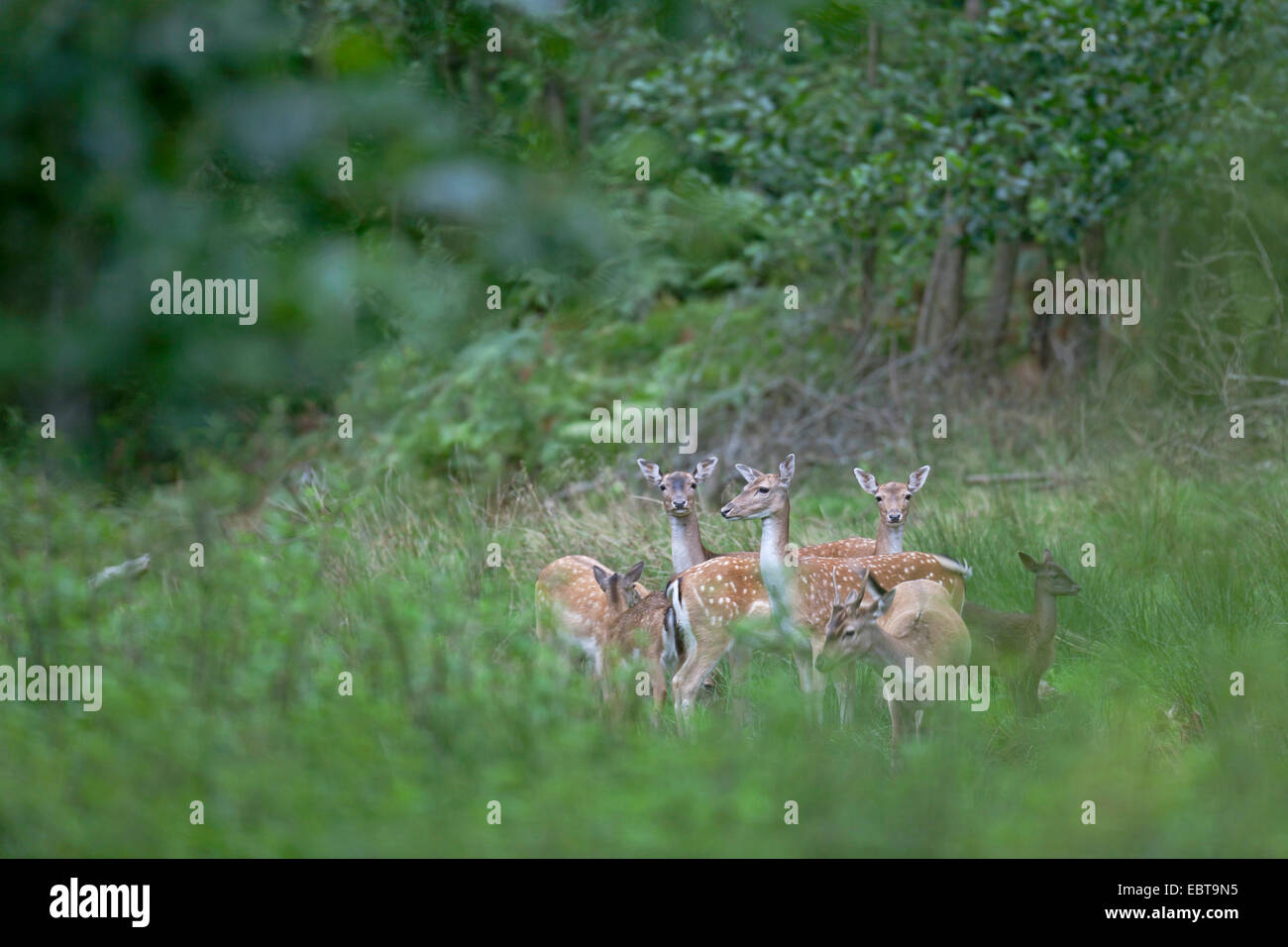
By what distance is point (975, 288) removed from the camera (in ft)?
60.1

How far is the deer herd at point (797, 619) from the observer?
6.08 metres

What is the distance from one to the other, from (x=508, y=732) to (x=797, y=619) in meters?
2.46

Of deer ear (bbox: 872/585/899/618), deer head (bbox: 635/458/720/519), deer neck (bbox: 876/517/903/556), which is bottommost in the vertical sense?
deer ear (bbox: 872/585/899/618)

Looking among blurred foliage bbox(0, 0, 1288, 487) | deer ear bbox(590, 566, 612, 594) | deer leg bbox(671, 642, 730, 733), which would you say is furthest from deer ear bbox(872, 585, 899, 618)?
blurred foliage bbox(0, 0, 1288, 487)

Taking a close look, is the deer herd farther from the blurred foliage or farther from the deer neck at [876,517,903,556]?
the blurred foliage

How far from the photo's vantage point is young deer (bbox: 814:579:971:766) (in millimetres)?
5938

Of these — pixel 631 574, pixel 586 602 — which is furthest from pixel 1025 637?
pixel 586 602

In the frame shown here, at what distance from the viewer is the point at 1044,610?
21.9ft

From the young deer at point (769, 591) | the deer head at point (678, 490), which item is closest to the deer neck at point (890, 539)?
the young deer at point (769, 591)

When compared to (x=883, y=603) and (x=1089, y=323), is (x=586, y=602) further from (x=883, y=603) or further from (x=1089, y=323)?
(x=1089, y=323)

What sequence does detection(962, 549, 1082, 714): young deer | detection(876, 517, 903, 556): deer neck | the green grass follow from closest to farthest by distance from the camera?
the green grass
detection(962, 549, 1082, 714): young deer
detection(876, 517, 903, 556): deer neck

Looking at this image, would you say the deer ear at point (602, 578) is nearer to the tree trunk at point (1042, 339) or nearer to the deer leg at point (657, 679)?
the deer leg at point (657, 679)

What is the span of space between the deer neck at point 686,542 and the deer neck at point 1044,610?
185cm
